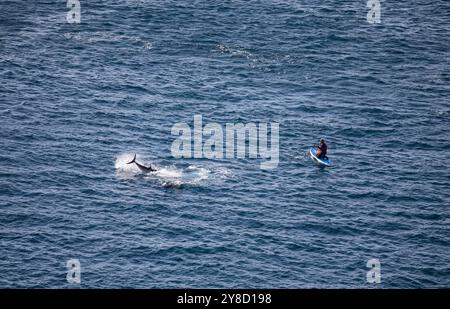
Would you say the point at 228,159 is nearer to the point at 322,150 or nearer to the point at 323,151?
the point at 322,150

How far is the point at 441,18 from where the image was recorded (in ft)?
484

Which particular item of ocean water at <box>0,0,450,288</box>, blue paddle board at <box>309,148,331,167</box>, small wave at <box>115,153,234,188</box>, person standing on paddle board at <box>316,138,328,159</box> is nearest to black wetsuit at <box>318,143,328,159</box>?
person standing on paddle board at <box>316,138,328,159</box>

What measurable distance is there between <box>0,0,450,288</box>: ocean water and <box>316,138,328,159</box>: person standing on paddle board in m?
2.01

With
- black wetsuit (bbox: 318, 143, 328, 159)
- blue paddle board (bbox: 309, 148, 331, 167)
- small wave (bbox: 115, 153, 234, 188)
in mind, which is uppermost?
black wetsuit (bbox: 318, 143, 328, 159)

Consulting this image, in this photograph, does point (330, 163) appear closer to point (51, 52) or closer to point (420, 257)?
point (420, 257)

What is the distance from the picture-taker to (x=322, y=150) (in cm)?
10381

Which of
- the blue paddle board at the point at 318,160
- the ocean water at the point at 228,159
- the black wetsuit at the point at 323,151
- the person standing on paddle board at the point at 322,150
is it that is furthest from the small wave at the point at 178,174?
the black wetsuit at the point at 323,151

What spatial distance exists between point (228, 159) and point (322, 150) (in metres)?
12.3

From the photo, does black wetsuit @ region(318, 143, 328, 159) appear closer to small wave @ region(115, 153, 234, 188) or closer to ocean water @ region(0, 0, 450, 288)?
ocean water @ region(0, 0, 450, 288)

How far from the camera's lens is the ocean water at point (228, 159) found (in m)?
85.1

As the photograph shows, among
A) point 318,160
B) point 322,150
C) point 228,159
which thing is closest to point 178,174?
point 228,159

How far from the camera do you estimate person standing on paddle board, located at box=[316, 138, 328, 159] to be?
10362 centimetres
